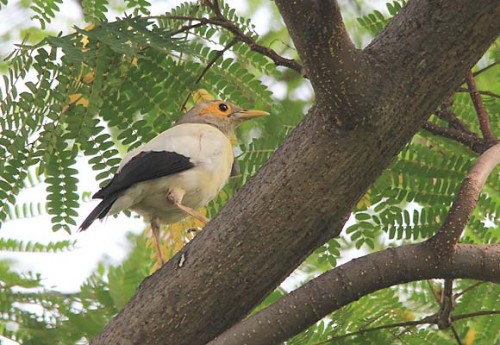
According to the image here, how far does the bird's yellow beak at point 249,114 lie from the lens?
4.77 meters

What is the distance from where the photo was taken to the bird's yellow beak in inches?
188

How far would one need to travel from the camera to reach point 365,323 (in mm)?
3922

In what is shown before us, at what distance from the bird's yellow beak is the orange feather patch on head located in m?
A: 0.06

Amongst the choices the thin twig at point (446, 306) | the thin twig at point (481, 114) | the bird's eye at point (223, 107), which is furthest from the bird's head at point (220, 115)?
the thin twig at point (446, 306)

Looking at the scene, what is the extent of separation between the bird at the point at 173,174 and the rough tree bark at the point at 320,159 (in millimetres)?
1122

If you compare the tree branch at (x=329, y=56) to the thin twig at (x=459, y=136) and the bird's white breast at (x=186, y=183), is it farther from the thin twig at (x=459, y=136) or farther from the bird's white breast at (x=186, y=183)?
the bird's white breast at (x=186, y=183)

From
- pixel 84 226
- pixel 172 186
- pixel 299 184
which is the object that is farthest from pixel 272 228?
pixel 172 186

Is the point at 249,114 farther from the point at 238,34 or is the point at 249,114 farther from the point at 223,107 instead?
the point at 238,34

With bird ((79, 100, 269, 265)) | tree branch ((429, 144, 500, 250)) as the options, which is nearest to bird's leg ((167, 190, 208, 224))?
bird ((79, 100, 269, 265))

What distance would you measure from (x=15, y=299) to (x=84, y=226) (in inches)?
28.6

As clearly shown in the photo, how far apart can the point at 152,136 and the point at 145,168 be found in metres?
0.39

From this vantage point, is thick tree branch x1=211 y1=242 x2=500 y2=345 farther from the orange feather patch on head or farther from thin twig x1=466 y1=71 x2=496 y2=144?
the orange feather patch on head

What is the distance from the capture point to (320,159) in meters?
3.07

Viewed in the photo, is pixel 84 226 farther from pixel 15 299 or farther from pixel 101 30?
pixel 101 30
